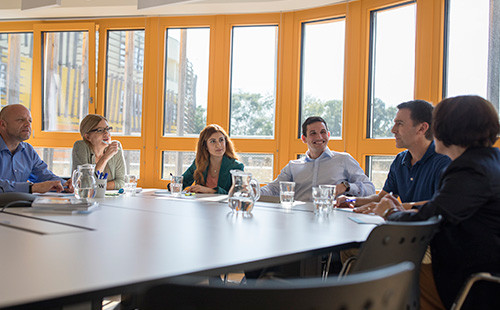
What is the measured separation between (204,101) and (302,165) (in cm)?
199

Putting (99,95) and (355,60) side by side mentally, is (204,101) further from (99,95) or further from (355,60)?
(355,60)

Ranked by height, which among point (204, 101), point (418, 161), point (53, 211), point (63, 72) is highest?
point (63, 72)

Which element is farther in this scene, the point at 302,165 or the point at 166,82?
the point at 166,82

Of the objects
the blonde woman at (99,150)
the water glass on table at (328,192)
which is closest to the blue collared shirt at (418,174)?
the water glass on table at (328,192)

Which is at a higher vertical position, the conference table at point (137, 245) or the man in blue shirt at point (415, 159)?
the man in blue shirt at point (415, 159)

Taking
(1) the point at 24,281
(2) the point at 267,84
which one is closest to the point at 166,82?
(2) the point at 267,84

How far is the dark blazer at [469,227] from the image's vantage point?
4.50 feet

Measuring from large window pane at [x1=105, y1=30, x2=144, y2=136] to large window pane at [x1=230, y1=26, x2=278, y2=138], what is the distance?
1195mm

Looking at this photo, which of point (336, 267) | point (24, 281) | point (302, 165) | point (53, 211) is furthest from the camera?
point (302, 165)

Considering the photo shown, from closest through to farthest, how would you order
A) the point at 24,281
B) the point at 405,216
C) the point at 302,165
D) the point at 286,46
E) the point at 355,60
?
the point at 24,281 < the point at 405,216 < the point at 302,165 < the point at 355,60 < the point at 286,46

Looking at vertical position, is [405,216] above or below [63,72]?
below

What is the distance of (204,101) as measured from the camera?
5094 mm

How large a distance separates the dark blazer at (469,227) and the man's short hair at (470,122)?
112 millimetres

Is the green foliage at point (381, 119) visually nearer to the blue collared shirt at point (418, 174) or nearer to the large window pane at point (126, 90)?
the blue collared shirt at point (418, 174)
